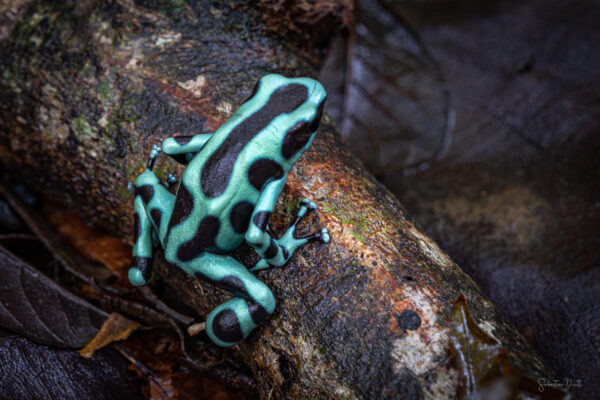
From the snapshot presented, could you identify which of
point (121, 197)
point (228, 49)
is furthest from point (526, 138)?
point (121, 197)

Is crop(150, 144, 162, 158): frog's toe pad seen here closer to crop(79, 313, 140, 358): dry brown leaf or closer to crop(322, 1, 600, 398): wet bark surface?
crop(79, 313, 140, 358): dry brown leaf

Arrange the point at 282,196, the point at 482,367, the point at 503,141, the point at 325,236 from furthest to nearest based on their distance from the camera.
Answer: the point at 503,141, the point at 282,196, the point at 325,236, the point at 482,367

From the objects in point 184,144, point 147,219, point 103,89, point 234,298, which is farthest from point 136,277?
point 103,89

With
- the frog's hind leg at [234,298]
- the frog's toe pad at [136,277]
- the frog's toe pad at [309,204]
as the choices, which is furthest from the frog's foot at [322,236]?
the frog's toe pad at [136,277]

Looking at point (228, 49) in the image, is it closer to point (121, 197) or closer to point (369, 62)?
point (121, 197)

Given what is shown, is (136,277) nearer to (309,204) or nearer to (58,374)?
(58,374)

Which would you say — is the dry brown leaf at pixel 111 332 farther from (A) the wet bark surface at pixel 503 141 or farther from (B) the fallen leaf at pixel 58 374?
(A) the wet bark surface at pixel 503 141
